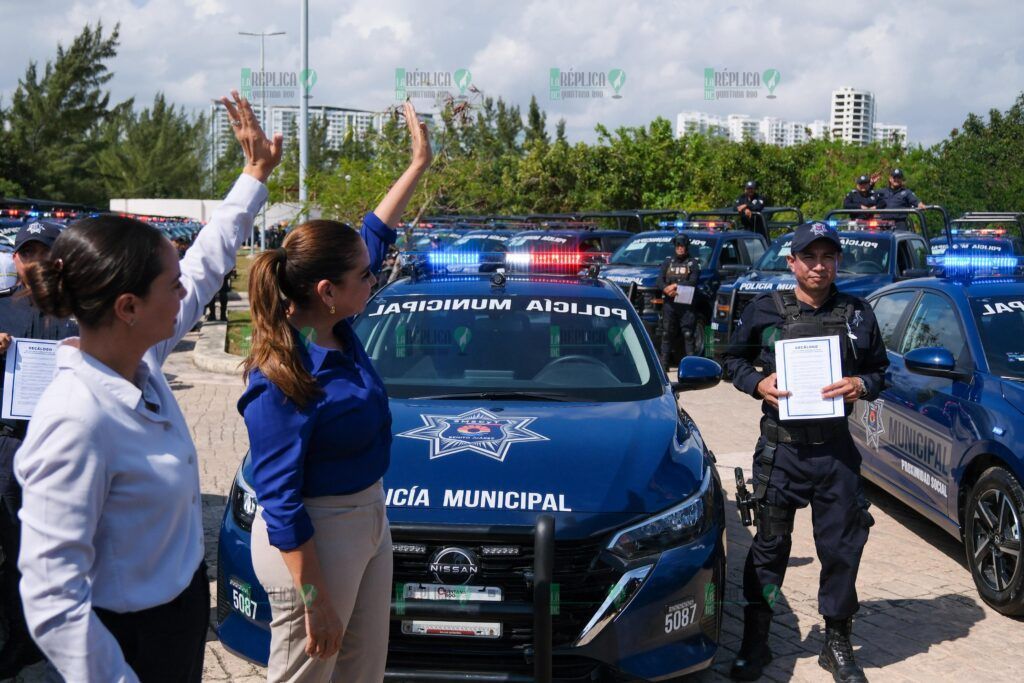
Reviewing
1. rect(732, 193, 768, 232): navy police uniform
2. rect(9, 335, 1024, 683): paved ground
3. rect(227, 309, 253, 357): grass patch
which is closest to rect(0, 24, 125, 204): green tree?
rect(227, 309, 253, 357): grass patch

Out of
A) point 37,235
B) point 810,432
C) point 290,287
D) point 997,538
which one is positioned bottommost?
point 997,538

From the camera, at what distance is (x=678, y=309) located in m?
14.0

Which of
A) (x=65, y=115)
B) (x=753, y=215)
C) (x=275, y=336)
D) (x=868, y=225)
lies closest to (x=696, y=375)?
(x=275, y=336)

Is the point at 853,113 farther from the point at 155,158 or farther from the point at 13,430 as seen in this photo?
the point at 13,430

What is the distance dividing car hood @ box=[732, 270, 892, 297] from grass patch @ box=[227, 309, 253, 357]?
239 inches

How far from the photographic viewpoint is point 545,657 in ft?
11.0

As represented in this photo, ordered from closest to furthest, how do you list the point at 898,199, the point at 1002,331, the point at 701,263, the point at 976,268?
the point at 1002,331 < the point at 976,268 < the point at 898,199 < the point at 701,263

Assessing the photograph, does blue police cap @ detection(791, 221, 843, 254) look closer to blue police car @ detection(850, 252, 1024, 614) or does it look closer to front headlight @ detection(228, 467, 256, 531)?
blue police car @ detection(850, 252, 1024, 614)

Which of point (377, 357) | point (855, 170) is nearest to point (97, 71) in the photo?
point (855, 170)

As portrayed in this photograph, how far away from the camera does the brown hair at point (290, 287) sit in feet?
8.90

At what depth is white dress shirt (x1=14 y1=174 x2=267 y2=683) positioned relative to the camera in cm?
198

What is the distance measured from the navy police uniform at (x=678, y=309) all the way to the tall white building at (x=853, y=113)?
63.3 metres

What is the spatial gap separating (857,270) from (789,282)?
0.83 metres

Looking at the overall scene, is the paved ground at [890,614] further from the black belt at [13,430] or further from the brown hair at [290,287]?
the brown hair at [290,287]
